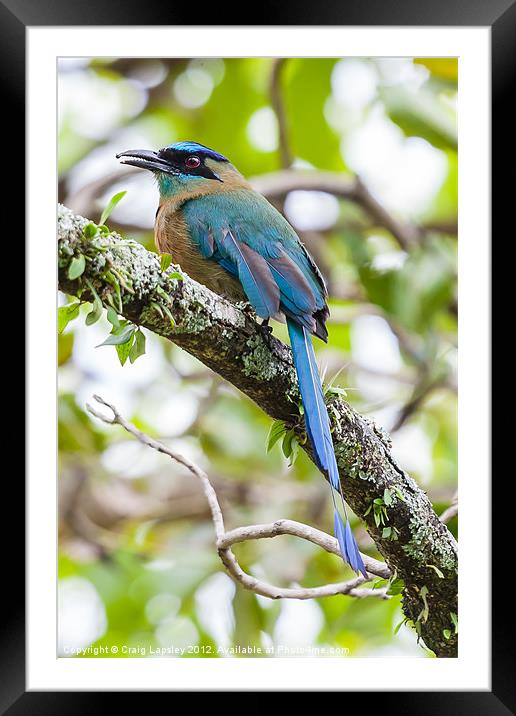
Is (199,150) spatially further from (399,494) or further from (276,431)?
(399,494)

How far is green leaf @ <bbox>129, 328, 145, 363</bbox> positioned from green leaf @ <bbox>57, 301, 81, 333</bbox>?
163 mm

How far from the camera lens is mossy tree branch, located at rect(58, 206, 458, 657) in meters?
2.33

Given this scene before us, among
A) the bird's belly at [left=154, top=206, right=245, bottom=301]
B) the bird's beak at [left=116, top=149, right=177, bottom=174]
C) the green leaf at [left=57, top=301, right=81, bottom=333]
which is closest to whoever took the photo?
the green leaf at [left=57, top=301, right=81, bottom=333]

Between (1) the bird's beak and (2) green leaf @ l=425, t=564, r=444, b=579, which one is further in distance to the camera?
(1) the bird's beak

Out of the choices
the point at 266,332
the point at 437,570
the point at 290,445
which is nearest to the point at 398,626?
the point at 437,570

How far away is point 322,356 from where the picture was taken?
3322 mm

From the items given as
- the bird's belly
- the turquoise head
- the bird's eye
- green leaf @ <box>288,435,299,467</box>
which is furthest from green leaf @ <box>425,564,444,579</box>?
the bird's eye

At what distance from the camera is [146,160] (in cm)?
313

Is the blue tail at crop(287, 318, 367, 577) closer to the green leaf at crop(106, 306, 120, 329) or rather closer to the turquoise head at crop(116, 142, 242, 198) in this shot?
the green leaf at crop(106, 306, 120, 329)

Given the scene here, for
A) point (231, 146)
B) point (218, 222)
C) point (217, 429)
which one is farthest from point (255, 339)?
point (231, 146)

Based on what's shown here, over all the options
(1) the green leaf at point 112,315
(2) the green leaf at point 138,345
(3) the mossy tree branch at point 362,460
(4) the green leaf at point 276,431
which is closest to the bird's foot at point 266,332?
(3) the mossy tree branch at point 362,460
